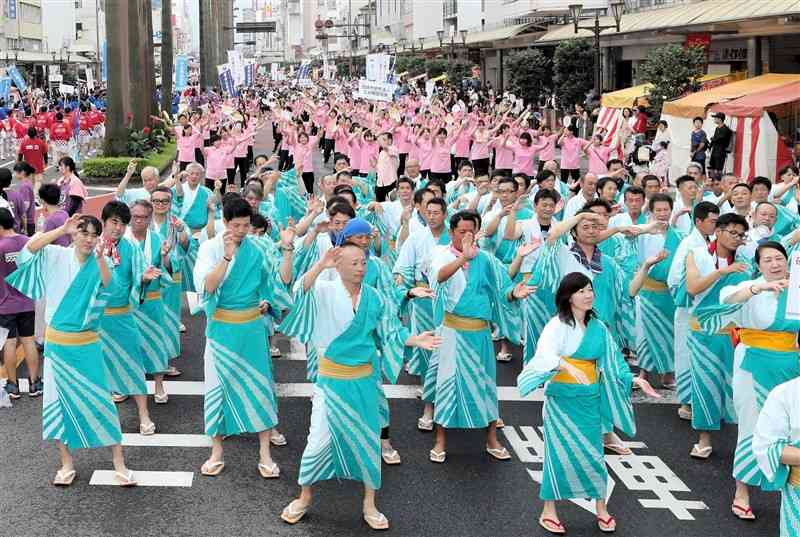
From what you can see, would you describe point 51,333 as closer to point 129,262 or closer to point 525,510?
point 129,262

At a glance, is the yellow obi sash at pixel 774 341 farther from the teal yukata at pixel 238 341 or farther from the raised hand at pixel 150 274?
the raised hand at pixel 150 274

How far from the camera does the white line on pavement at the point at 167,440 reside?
7.25 metres

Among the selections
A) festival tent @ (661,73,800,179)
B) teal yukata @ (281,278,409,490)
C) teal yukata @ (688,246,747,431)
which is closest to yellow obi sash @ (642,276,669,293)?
teal yukata @ (688,246,747,431)

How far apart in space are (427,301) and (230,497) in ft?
8.19

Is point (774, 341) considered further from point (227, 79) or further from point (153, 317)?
point (227, 79)

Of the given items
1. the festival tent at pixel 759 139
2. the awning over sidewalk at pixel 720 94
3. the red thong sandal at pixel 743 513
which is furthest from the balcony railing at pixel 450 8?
the red thong sandal at pixel 743 513

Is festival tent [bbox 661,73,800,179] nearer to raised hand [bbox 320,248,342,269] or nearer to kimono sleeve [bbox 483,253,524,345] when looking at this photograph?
kimono sleeve [bbox 483,253,524,345]

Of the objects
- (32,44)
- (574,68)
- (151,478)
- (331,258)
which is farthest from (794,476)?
(32,44)

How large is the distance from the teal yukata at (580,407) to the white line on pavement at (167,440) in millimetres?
2576

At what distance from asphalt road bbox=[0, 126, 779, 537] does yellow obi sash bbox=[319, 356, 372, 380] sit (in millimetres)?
840

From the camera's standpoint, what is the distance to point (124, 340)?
7480 millimetres

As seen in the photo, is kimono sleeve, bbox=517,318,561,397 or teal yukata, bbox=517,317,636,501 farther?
teal yukata, bbox=517,317,636,501

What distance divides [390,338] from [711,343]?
2280mm

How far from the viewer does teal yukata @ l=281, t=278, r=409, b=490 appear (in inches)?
227
